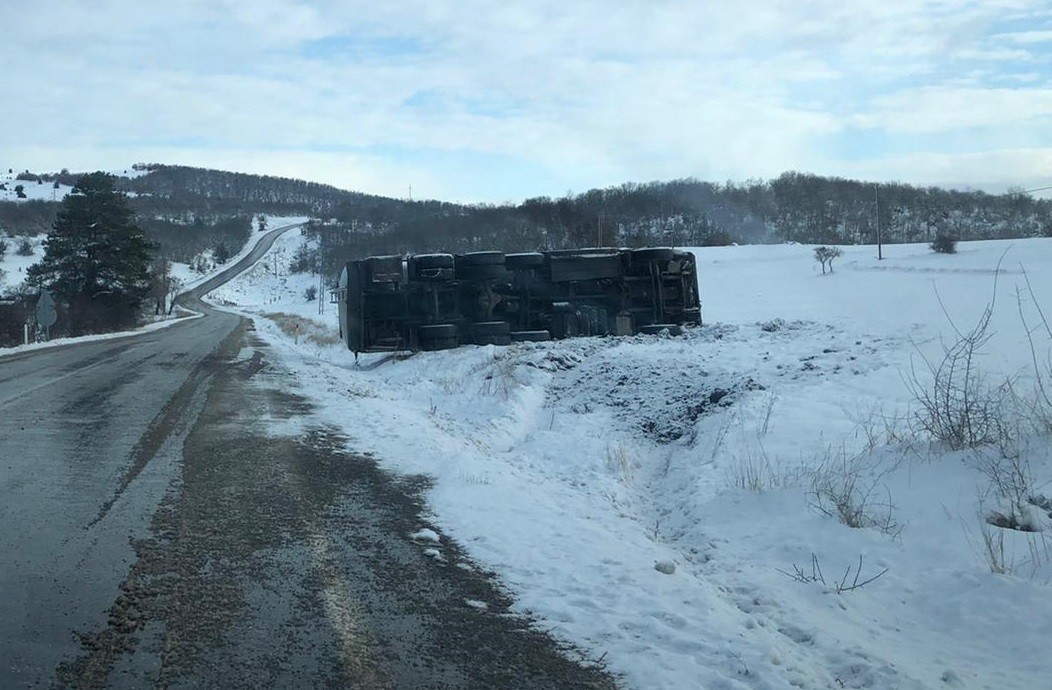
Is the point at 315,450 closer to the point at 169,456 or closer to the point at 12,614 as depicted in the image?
the point at 169,456

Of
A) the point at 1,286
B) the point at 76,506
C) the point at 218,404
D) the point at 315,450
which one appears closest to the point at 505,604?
the point at 76,506

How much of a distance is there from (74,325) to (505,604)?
165 feet

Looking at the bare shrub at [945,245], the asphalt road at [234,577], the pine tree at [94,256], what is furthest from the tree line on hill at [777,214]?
the asphalt road at [234,577]

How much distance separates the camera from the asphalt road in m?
3.93

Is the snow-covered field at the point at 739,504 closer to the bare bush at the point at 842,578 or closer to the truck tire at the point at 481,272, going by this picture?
the bare bush at the point at 842,578

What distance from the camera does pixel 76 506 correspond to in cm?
670

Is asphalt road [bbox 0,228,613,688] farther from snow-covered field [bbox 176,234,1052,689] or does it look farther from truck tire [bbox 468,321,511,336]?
truck tire [bbox 468,321,511,336]

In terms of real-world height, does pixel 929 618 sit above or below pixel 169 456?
below


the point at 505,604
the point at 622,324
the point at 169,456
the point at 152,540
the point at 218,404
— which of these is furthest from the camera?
the point at 622,324

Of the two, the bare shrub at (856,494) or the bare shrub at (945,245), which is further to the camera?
the bare shrub at (945,245)

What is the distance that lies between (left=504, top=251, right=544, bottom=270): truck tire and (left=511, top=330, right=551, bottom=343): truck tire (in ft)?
5.56

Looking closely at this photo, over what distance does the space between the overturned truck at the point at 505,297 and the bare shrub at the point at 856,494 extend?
12.6 meters

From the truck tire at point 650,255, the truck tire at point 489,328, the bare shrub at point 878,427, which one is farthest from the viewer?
the truck tire at point 650,255

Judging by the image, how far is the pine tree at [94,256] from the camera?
51.1 metres
